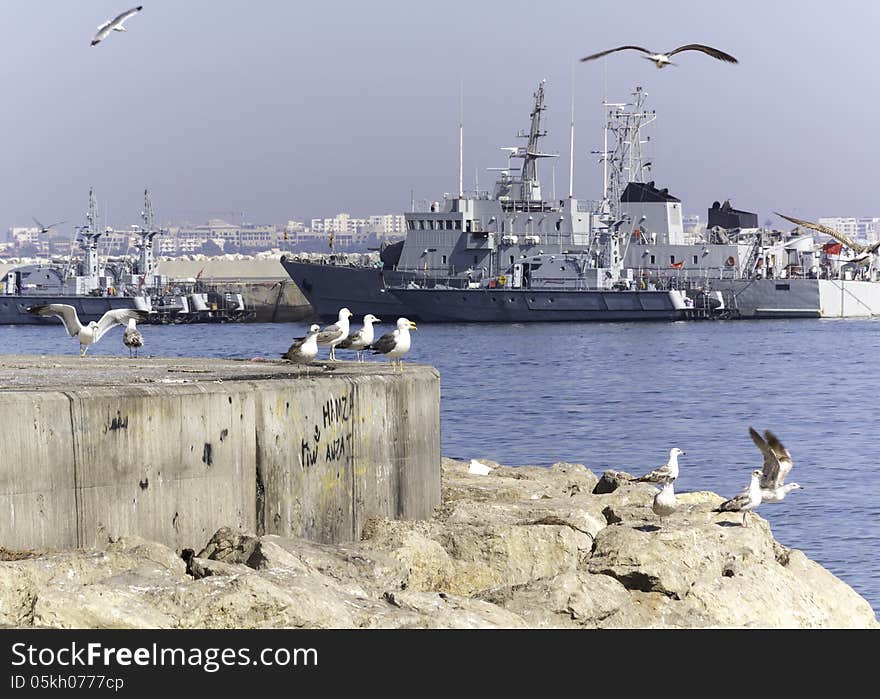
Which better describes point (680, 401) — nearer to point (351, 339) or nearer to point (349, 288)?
point (351, 339)

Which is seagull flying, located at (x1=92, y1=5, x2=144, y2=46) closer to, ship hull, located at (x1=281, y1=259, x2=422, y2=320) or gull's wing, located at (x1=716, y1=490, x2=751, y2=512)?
gull's wing, located at (x1=716, y1=490, x2=751, y2=512)

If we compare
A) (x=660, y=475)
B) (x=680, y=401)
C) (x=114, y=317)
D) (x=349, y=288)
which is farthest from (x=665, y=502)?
(x=349, y=288)

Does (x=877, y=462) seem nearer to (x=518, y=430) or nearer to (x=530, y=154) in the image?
(x=518, y=430)

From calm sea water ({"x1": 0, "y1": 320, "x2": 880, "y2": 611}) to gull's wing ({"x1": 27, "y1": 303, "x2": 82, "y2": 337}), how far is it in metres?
6.86

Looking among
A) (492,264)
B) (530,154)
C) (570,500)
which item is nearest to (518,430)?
(570,500)

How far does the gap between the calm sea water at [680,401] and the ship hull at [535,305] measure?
1.79 m

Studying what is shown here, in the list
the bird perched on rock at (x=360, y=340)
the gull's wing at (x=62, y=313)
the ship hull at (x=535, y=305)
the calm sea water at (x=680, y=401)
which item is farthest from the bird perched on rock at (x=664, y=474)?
the ship hull at (x=535, y=305)

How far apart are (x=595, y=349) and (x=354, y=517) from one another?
42.2m

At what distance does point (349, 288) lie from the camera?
237 ft

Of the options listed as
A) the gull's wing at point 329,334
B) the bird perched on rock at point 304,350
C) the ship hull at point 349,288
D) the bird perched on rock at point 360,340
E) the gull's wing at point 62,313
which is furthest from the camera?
the ship hull at point 349,288

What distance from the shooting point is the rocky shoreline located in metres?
6.87

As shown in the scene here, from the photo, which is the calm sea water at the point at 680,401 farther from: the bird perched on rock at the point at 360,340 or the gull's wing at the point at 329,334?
the gull's wing at the point at 329,334

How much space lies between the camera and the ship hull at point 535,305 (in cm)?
6688
